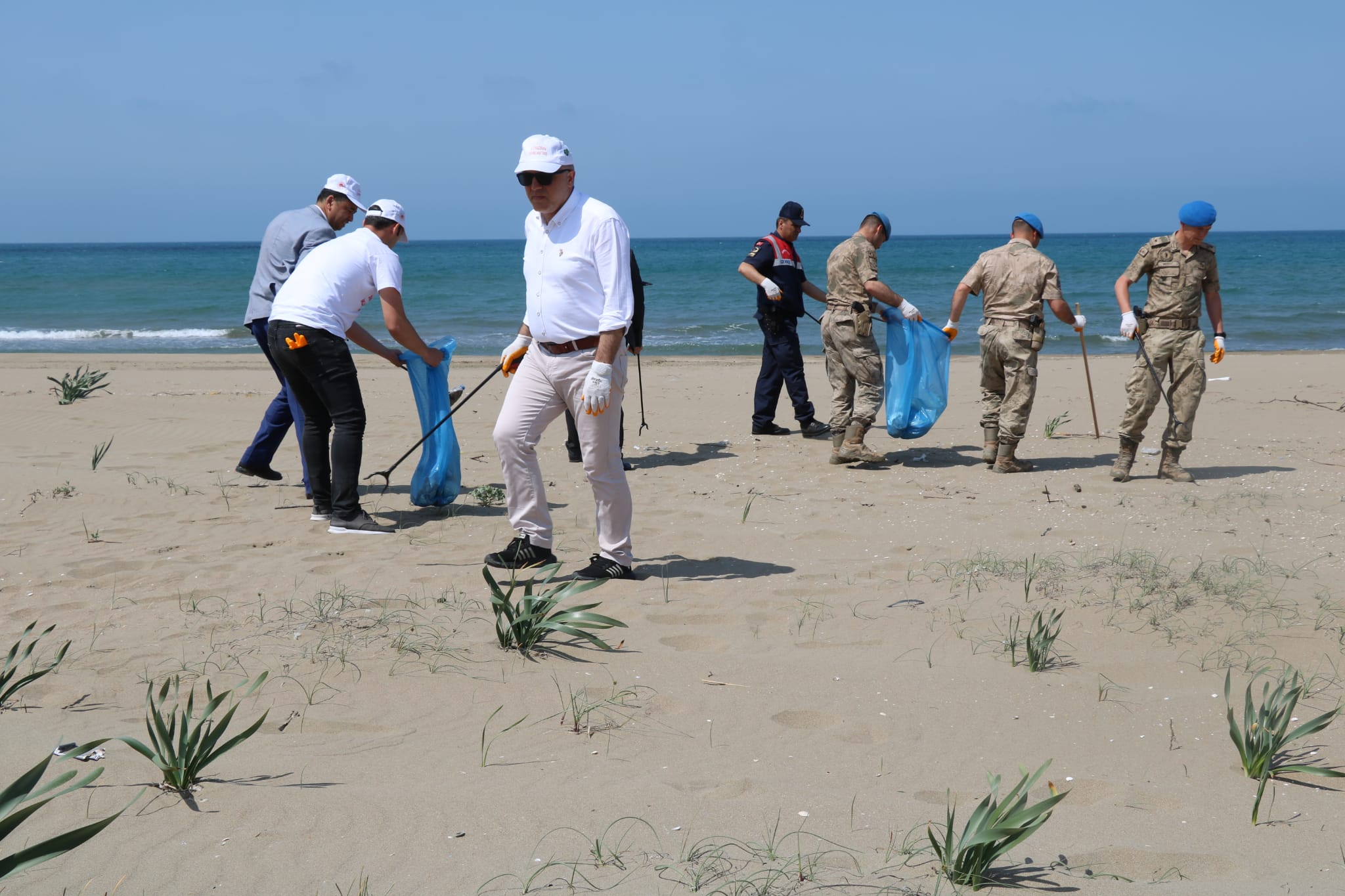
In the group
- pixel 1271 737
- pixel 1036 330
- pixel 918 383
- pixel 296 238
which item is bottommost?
pixel 1271 737

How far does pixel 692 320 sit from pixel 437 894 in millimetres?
24370

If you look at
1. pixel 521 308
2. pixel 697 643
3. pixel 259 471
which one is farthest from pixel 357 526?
pixel 521 308

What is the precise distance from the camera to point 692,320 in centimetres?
2644

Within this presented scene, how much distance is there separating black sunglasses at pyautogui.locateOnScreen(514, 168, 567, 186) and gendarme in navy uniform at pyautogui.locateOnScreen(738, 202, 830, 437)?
13.4ft

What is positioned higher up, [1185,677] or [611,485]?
[611,485]

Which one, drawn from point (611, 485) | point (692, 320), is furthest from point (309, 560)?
point (692, 320)

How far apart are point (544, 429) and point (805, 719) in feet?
5.88

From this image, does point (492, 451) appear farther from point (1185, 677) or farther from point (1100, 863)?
point (1100, 863)

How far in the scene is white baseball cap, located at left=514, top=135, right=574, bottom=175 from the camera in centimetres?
427

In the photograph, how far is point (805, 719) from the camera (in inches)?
134

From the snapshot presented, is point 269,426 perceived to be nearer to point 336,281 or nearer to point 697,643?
point 336,281

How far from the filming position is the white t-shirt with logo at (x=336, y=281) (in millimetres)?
5406

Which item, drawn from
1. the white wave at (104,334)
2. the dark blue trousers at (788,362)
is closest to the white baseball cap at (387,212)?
the dark blue trousers at (788,362)

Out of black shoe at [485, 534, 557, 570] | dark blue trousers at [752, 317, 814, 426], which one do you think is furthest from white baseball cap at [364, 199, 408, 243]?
dark blue trousers at [752, 317, 814, 426]
